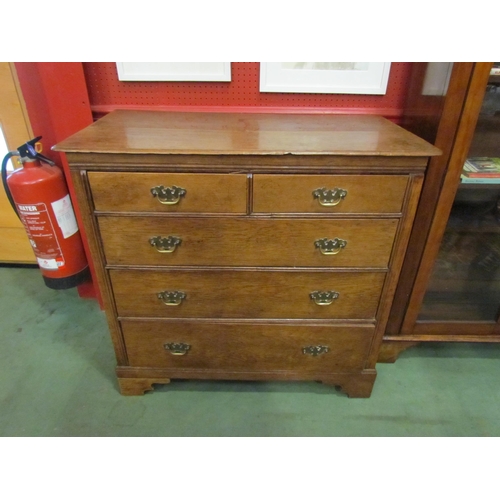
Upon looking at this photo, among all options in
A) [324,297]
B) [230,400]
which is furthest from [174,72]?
[230,400]

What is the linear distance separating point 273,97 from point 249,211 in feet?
2.35

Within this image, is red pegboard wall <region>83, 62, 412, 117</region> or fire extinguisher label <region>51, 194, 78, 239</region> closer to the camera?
red pegboard wall <region>83, 62, 412, 117</region>

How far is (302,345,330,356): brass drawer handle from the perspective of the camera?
145 cm

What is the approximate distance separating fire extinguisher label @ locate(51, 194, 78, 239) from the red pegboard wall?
0.49 metres

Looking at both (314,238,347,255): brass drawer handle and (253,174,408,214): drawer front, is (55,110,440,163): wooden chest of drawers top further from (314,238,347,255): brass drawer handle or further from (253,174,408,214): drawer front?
(314,238,347,255): brass drawer handle

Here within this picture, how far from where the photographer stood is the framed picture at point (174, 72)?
149cm

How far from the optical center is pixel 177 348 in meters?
1.46

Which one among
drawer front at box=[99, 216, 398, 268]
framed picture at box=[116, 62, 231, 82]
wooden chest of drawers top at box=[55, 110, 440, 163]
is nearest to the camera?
wooden chest of drawers top at box=[55, 110, 440, 163]

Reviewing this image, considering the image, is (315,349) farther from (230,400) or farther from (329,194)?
(329,194)

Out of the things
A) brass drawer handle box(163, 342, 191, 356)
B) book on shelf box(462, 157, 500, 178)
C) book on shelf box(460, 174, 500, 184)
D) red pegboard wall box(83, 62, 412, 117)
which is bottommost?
brass drawer handle box(163, 342, 191, 356)

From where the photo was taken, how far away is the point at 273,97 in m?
1.57

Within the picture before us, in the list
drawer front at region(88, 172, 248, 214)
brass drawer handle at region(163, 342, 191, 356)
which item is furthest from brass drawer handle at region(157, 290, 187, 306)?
drawer front at region(88, 172, 248, 214)

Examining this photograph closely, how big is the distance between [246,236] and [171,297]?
15.6 inches
